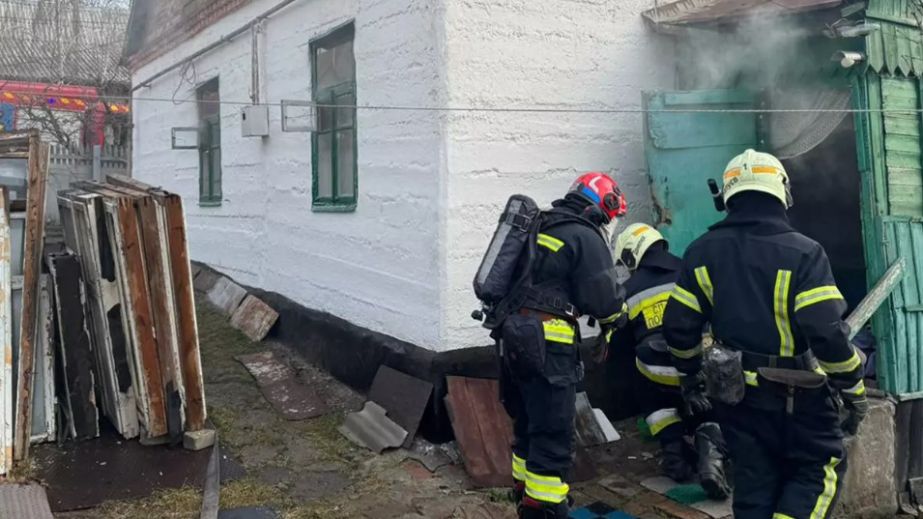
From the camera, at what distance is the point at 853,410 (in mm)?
3719

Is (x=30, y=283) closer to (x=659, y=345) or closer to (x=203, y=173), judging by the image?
(x=659, y=345)

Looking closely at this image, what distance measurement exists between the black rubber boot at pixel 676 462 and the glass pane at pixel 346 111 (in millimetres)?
3640

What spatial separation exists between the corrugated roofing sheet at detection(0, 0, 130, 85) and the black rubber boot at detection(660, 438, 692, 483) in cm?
1773

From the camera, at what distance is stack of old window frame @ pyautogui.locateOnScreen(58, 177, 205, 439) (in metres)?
5.30

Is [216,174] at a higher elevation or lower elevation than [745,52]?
lower

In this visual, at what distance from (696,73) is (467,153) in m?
2.17

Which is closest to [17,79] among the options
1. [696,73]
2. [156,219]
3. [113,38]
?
[113,38]

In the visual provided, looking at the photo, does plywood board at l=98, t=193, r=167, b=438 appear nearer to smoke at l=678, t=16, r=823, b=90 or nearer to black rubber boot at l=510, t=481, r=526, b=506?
black rubber boot at l=510, t=481, r=526, b=506

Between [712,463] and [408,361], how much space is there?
2231mm

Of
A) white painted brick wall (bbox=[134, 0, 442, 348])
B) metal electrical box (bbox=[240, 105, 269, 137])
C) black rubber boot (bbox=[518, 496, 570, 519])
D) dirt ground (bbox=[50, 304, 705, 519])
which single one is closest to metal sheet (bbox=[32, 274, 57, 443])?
dirt ground (bbox=[50, 304, 705, 519])

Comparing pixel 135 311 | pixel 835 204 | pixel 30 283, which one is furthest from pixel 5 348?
pixel 835 204

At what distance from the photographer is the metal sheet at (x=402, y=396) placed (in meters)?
5.55

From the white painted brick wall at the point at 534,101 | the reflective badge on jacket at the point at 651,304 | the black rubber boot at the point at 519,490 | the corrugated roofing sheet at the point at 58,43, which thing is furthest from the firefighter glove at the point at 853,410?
the corrugated roofing sheet at the point at 58,43

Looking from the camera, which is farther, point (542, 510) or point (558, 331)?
point (558, 331)
